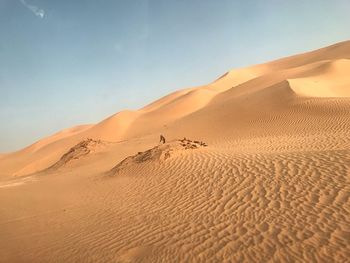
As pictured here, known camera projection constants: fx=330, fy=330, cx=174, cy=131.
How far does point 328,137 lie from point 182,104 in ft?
84.0

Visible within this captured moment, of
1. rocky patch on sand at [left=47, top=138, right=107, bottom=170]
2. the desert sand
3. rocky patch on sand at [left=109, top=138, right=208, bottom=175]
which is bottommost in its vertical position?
the desert sand

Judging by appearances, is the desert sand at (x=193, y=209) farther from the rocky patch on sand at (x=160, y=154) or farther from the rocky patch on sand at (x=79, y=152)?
the rocky patch on sand at (x=79, y=152)

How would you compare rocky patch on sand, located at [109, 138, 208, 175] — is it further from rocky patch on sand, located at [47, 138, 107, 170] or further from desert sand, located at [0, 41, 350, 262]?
rocky patch on sand, located at [47, 138, 107, 170]

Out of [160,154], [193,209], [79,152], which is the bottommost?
[193,209]

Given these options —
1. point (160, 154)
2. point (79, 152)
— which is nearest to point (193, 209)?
point (160, 154)

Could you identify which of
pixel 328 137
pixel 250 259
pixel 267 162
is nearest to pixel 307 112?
pixel 328 137

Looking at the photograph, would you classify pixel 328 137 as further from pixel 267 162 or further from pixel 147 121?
pixel 147 121

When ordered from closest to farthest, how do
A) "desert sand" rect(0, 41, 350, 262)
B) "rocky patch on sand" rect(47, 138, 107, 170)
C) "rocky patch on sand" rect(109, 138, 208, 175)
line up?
"desert sand" rect(0, 41, 350, 262) → "rocky patch on sand" rect(109, 138, 208, 175) → "rocky patch on sand" rect(47, 138, 107, 170)

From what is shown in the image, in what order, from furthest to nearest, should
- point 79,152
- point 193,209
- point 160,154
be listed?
point 79,152
point 160,154
point 193,209

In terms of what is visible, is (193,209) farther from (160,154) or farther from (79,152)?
(79,152)

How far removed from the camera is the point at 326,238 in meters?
5.14

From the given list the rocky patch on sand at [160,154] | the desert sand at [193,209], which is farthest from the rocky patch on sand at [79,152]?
the rocky patch on sand at [160,154]

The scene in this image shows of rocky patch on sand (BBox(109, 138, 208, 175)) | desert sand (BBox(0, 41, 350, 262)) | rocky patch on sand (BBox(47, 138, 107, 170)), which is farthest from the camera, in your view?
rocky patch on sand (BBox(47, 138, 107, 170))

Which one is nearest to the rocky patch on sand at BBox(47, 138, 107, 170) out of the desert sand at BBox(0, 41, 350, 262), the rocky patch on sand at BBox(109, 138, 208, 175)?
the desert sand at BBox(0, 41, 350, 262)
